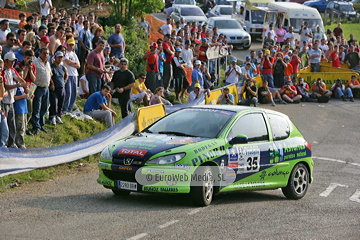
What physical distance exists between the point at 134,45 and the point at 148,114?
9.11 meters

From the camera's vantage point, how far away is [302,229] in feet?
29.2

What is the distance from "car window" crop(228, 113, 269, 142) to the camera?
10320 millimetres

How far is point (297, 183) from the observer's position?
452 inches

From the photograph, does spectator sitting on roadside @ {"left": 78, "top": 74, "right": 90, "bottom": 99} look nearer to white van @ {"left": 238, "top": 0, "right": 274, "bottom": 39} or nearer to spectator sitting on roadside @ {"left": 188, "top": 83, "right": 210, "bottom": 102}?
spectator sitting on roadside @ {"left": 188, "top": 83, "right": 210, "bottom": 102}

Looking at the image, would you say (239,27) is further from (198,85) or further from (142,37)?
(198,85)

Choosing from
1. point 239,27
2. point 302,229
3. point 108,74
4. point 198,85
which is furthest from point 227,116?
point 239,27

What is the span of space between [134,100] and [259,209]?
27.4 ft

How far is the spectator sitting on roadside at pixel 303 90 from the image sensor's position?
26844 millimetres

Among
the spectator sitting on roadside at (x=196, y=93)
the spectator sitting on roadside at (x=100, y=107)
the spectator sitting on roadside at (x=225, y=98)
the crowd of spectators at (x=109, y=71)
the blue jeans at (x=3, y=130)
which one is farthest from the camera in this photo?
the spectator sitting on roadside at (x=225, y=98)

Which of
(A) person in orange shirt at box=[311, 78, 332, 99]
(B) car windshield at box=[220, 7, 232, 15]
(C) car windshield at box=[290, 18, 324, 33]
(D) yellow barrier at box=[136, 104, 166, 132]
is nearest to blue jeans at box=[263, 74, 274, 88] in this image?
(A) person in orange shirt at box=[311, 78, 332, 99]

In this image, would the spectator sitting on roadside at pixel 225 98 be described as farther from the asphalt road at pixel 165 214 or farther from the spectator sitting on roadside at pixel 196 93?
the asphalt road at pixel 165 214

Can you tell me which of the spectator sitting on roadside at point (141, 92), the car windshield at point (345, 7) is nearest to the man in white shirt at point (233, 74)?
the spectator sitting on roadside at point (141, 92)

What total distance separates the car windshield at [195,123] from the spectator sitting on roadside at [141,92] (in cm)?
673

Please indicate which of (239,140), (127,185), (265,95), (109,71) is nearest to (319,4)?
(265,95)
